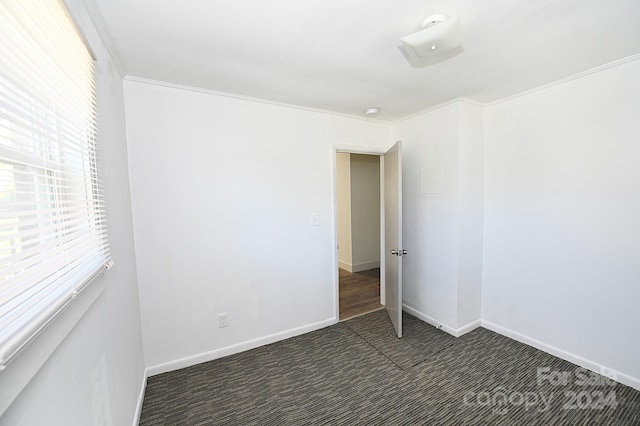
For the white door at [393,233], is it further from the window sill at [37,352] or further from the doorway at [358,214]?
the window sill at [37,352]

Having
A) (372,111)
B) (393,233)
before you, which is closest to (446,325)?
(393,233)

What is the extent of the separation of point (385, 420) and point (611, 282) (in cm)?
205

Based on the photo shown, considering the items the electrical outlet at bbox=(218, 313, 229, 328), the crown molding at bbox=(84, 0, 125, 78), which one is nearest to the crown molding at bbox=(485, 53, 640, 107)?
the crown molding at bbox=(84, 0, 125, 78)

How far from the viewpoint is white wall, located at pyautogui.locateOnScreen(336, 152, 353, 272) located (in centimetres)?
519

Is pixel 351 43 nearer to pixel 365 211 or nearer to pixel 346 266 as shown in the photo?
pixel 365 211

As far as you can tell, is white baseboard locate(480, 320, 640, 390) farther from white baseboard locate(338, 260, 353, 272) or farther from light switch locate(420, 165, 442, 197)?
white baseboard locate(338, 260, 353, 272)

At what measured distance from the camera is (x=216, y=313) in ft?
7.95

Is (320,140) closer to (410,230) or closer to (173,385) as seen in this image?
(410,230)

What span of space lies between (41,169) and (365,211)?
4842 millimetres

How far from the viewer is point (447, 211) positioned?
278cm

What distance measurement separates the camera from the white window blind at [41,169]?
2.15 ft

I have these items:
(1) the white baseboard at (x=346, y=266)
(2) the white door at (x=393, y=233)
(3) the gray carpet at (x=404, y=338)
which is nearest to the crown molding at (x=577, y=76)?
(2) the white door at (x=393, y=233)

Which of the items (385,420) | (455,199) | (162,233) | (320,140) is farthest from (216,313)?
(455,199)

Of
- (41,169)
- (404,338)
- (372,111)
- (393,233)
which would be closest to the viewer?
(41,169)
